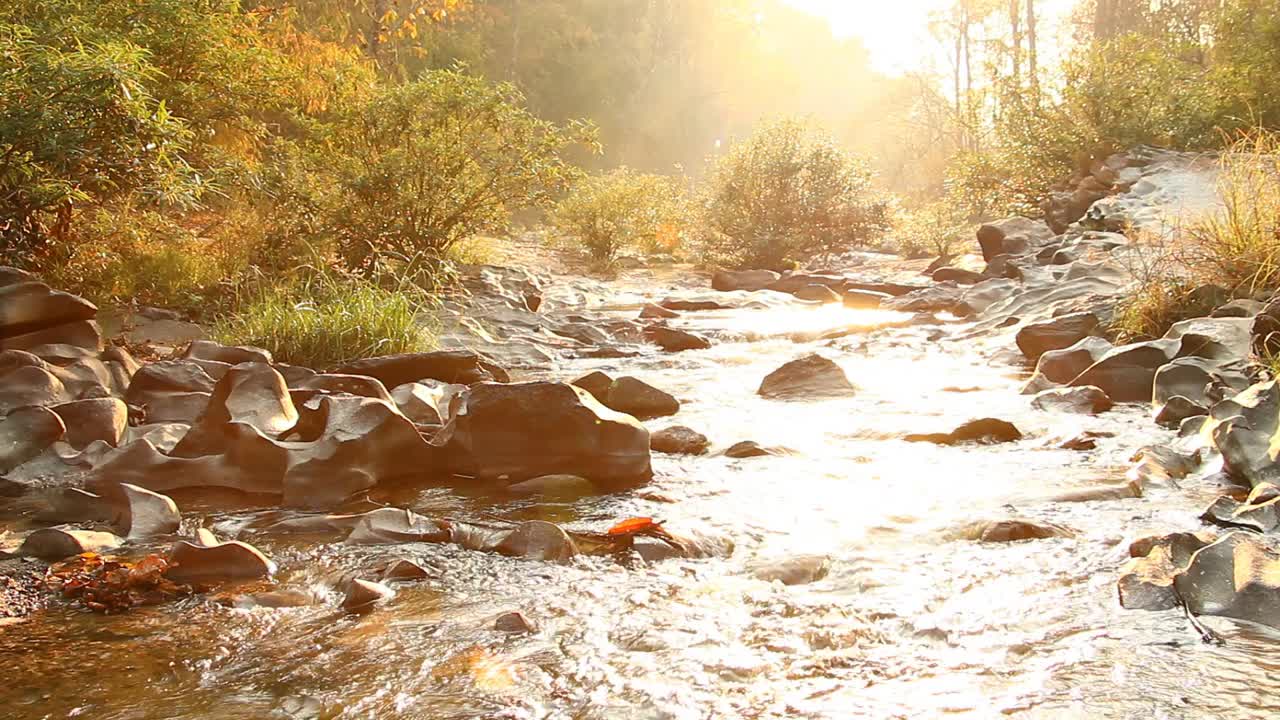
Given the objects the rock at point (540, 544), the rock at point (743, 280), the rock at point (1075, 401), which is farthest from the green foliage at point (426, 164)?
the rock at point (540, 544)

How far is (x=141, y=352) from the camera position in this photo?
6586mm

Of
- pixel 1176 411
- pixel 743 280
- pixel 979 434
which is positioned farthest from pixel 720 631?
pixel 743 280

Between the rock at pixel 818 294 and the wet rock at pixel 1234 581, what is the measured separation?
31.4ft

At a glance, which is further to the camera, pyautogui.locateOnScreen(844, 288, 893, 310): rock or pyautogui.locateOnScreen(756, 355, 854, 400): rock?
pyautogui.locateOnScreen(844, 288, 893, 310): rock

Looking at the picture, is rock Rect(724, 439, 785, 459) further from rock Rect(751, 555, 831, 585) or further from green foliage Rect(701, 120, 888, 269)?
green foliage Rect(701, 120, 888, 269)

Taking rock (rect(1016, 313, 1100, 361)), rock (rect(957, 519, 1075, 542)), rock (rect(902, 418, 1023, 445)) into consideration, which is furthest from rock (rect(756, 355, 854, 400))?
rock (rect(957, 519, 1075, 542))

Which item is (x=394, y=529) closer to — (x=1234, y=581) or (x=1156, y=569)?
(x=1156, y=569)

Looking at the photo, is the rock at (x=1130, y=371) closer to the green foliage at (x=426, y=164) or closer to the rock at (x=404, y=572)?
the rock at (x=404, y=572)

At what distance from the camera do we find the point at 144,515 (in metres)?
3.35

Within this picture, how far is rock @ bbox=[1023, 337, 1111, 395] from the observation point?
19.8ft

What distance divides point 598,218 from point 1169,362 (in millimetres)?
10907

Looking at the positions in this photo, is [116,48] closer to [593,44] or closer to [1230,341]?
[1230,341]

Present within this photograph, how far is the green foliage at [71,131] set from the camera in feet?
17.3

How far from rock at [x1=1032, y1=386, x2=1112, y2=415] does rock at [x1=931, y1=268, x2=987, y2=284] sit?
22.8ft
